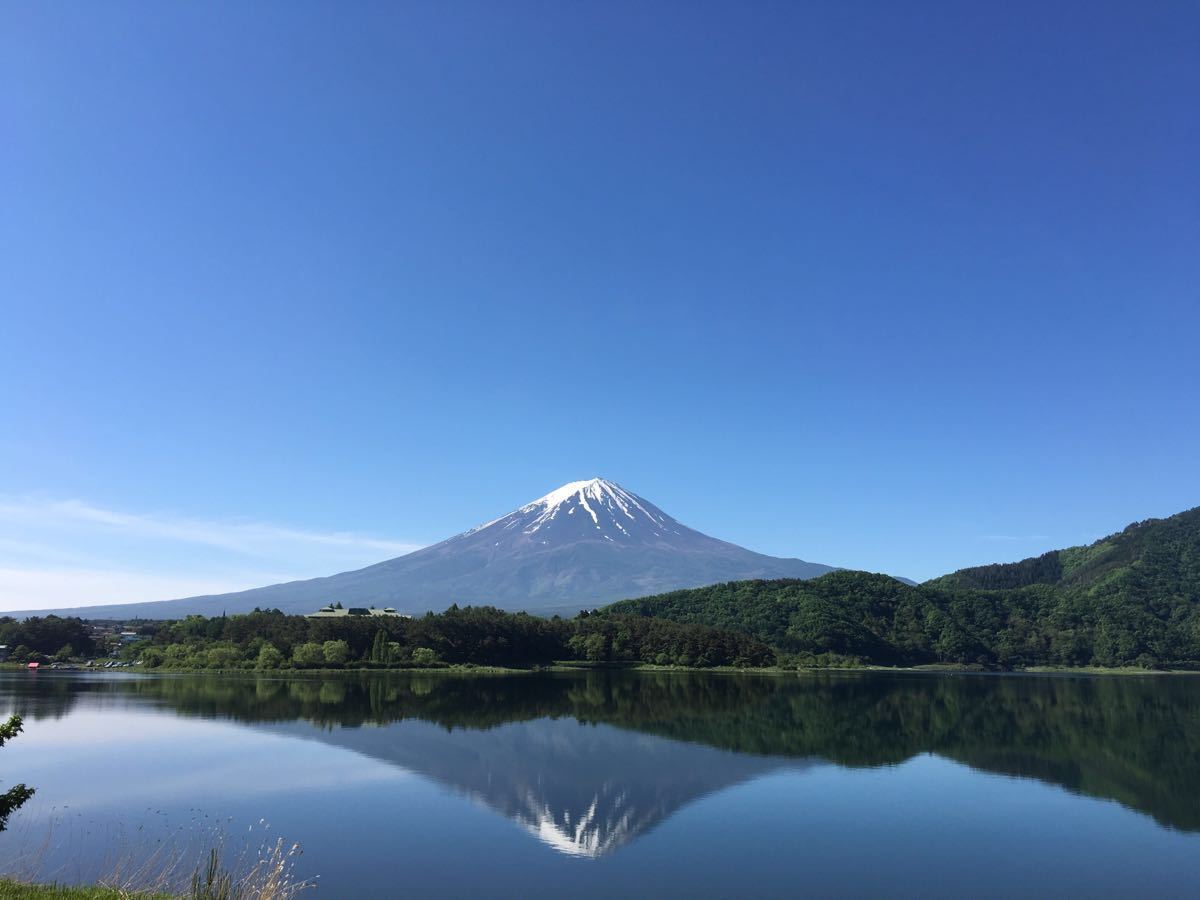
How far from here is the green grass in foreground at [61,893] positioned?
14109 mm

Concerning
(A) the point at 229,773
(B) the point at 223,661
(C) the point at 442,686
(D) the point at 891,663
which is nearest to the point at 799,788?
(A) the point at 229,773

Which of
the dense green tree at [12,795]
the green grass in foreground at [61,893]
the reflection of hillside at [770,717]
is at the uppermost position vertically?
the dense green tree at [12,795]

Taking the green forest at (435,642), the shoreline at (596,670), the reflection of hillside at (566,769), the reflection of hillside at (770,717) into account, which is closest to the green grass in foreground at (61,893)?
the reflection of hillside at (566,769)

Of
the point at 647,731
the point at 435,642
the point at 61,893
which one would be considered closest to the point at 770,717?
the point at 647,731

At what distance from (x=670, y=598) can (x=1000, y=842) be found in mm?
135493

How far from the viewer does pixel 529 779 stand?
34.7 meters

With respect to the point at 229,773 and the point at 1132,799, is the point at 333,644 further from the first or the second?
the point at 1132,799

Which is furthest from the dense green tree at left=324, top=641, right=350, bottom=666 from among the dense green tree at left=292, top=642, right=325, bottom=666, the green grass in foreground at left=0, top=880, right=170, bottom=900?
the green grass in foreground at left=0, top=880, right=170, bottom=900

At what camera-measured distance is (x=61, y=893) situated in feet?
48.1

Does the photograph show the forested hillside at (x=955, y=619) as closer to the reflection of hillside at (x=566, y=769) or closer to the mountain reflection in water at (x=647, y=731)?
the mountain reflection in water at (x=647, y=731)

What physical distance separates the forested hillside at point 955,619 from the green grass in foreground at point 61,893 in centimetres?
12156

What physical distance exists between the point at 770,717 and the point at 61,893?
50.9 meters

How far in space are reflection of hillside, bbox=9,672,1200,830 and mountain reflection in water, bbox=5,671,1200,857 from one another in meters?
0.20

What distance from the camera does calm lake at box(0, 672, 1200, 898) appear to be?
72.8 ft
